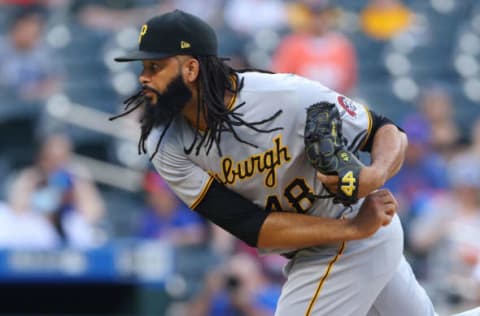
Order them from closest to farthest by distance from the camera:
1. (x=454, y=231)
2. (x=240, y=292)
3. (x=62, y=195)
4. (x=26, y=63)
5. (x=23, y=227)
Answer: (x=240, y=292)
(x=454, y=231)
(x=23, y=227)
(x=62, y=195)
(x=26, y=63)

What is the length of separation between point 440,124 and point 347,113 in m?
4.57

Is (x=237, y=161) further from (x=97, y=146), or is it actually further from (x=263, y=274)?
(x=97, y=146)

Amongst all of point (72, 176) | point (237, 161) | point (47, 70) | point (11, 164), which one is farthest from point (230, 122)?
Answer: point (47, 70)

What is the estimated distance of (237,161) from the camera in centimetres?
366

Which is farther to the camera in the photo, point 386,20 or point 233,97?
point 386,20

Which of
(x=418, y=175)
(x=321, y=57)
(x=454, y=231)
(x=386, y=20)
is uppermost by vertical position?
(x=321, y=57)

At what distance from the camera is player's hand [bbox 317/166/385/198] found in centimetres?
335

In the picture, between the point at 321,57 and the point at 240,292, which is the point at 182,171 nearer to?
the point at 240,292

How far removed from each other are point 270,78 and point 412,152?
4.02m

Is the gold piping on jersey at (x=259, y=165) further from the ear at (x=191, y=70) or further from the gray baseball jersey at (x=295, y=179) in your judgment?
the ear at (x=191, y=70)

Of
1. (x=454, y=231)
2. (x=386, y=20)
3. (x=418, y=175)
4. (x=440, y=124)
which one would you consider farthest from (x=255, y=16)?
(x=454, y=231)

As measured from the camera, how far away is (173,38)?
3.49 m

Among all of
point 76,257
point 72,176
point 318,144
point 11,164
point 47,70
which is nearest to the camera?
point 318,144

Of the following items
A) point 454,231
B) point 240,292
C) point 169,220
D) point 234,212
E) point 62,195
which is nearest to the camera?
point 234,212
